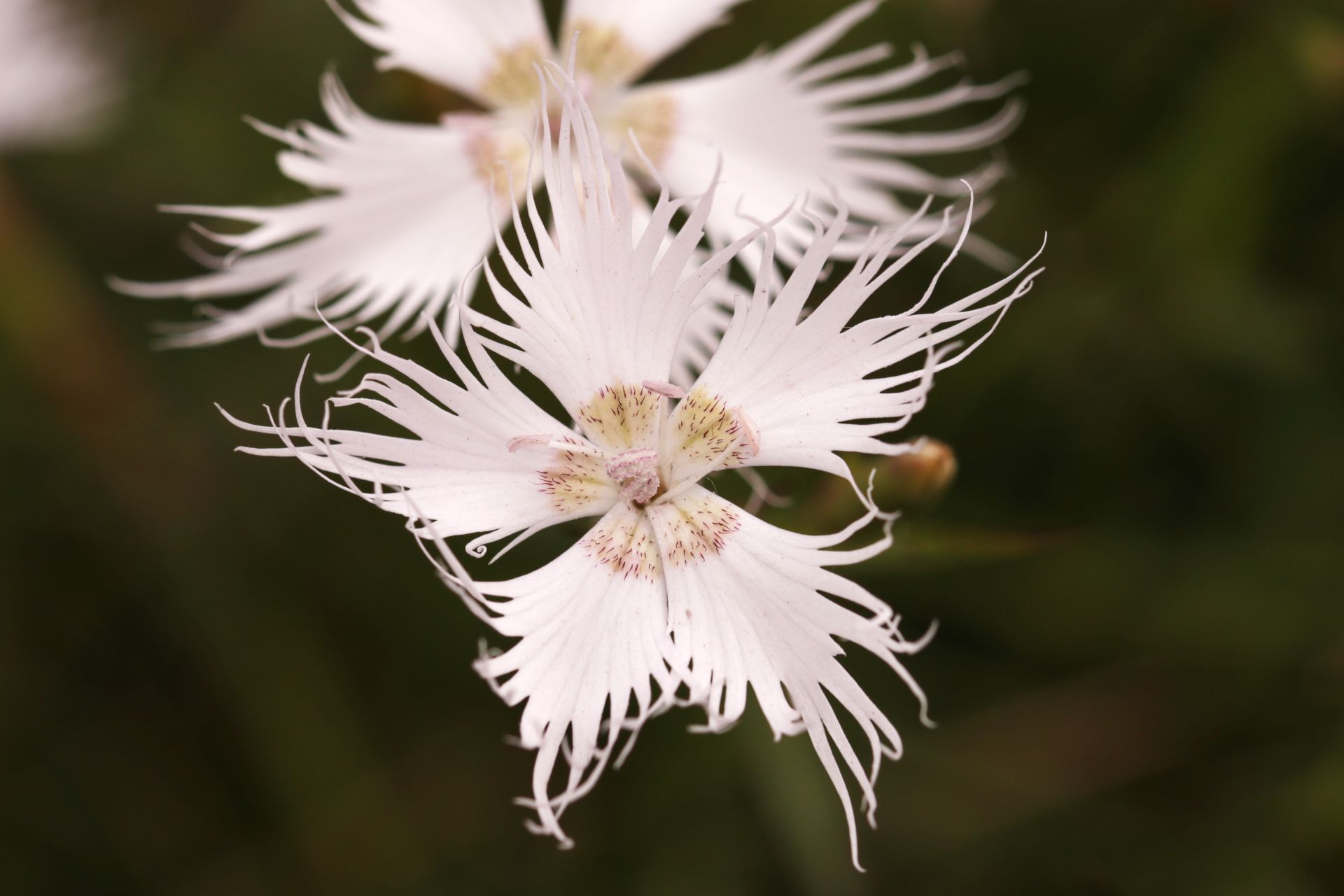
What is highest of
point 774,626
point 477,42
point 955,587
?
point 477,42

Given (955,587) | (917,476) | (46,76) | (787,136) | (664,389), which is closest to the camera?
(664,389)

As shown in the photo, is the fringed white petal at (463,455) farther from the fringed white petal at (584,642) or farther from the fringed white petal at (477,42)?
the fringed white petal at (477,42)

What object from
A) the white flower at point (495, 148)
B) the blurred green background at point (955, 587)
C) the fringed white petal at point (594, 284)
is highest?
the white flower at point (495, 148)

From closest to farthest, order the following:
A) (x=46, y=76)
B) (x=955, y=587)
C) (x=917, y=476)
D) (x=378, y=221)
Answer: (x=917, y=476) → (x=378, y=221) → (x=955, y=587) → (x=46, y=76)

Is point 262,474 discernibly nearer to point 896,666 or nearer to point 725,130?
point 725,130

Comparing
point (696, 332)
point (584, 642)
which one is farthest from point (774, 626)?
point (696, 332)

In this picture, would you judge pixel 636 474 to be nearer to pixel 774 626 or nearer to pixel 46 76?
pixel 774 626

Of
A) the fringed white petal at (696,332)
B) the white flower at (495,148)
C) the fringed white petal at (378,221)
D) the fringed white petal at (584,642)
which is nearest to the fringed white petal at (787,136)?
the white flower at (495,148)
